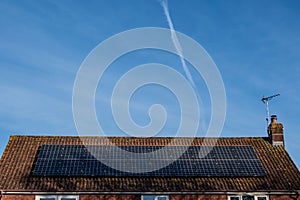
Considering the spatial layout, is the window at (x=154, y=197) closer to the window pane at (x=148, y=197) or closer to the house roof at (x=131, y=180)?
the window pane at (x=148, y=197)

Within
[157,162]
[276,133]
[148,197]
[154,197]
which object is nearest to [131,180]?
[148,197]

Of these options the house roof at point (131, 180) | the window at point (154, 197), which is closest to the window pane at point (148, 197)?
the window at point (154, 197)

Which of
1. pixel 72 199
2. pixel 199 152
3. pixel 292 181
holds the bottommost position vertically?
pixel 72 199

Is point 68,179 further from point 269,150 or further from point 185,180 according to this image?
point 269,150

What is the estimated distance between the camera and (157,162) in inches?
1353

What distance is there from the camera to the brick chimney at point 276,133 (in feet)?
124

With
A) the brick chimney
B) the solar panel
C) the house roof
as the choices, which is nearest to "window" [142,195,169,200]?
the house roof

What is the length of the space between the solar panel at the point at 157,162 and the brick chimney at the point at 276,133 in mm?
2334

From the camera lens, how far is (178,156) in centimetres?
3566

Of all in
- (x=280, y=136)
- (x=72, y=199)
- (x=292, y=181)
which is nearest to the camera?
(x=72, y=199)

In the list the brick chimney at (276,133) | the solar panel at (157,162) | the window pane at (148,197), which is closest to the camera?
the window pane at (148,197)

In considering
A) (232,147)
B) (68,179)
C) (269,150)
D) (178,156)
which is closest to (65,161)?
(68,179)

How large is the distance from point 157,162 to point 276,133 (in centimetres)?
1058

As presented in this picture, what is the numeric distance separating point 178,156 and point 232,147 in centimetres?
478
